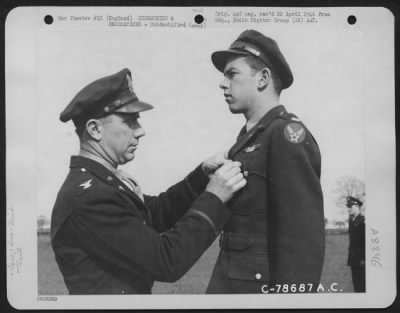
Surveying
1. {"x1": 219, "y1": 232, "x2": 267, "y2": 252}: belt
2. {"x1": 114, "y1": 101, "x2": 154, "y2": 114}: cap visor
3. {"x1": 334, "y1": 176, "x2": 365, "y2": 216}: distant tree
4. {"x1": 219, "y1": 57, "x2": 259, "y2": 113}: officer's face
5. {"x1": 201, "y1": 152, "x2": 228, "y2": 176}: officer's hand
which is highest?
{"x1": 219, "y1": 57, "x2": 259, "y2": 113}: officer's face

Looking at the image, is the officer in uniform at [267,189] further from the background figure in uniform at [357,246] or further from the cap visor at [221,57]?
the background figure in uniform at [357,246]

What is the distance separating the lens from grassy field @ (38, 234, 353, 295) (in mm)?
2047

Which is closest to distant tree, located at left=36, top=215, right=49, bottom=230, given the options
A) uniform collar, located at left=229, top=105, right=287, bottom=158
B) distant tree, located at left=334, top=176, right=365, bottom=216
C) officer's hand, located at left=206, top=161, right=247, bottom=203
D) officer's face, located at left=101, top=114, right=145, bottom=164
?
officer's face, located at left=101, top=114, right=145, bottom=164

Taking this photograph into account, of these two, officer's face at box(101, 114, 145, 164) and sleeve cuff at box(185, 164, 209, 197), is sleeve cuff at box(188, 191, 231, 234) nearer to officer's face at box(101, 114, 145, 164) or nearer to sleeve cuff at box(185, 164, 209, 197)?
sleeve cuff at box(185, 164, 209, 197)

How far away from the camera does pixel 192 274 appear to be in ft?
6.70

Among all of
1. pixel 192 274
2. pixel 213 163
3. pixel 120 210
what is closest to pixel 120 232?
pixel 120 210

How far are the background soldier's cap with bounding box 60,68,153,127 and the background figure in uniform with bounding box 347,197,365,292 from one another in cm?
100

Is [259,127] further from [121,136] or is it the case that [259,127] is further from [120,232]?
[120,232]

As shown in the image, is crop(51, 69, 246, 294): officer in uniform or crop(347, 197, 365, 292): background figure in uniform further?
crop(347, 197, 365, 292): background figure in uniform

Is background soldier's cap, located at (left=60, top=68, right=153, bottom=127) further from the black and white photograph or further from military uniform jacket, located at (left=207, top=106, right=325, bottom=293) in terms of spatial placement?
military uniform jacket, located at (left=207, top=106, right=325, bottom=293)

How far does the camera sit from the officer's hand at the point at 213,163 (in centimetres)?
204

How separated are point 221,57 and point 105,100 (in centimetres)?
53

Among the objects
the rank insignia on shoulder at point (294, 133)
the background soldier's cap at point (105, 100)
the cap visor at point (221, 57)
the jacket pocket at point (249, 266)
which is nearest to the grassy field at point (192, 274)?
the jacket pocket at point (249, 266)

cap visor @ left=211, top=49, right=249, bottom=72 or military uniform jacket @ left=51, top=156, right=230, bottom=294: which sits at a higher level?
cap visor @ left=211, top=49, right=249, bottom=72
